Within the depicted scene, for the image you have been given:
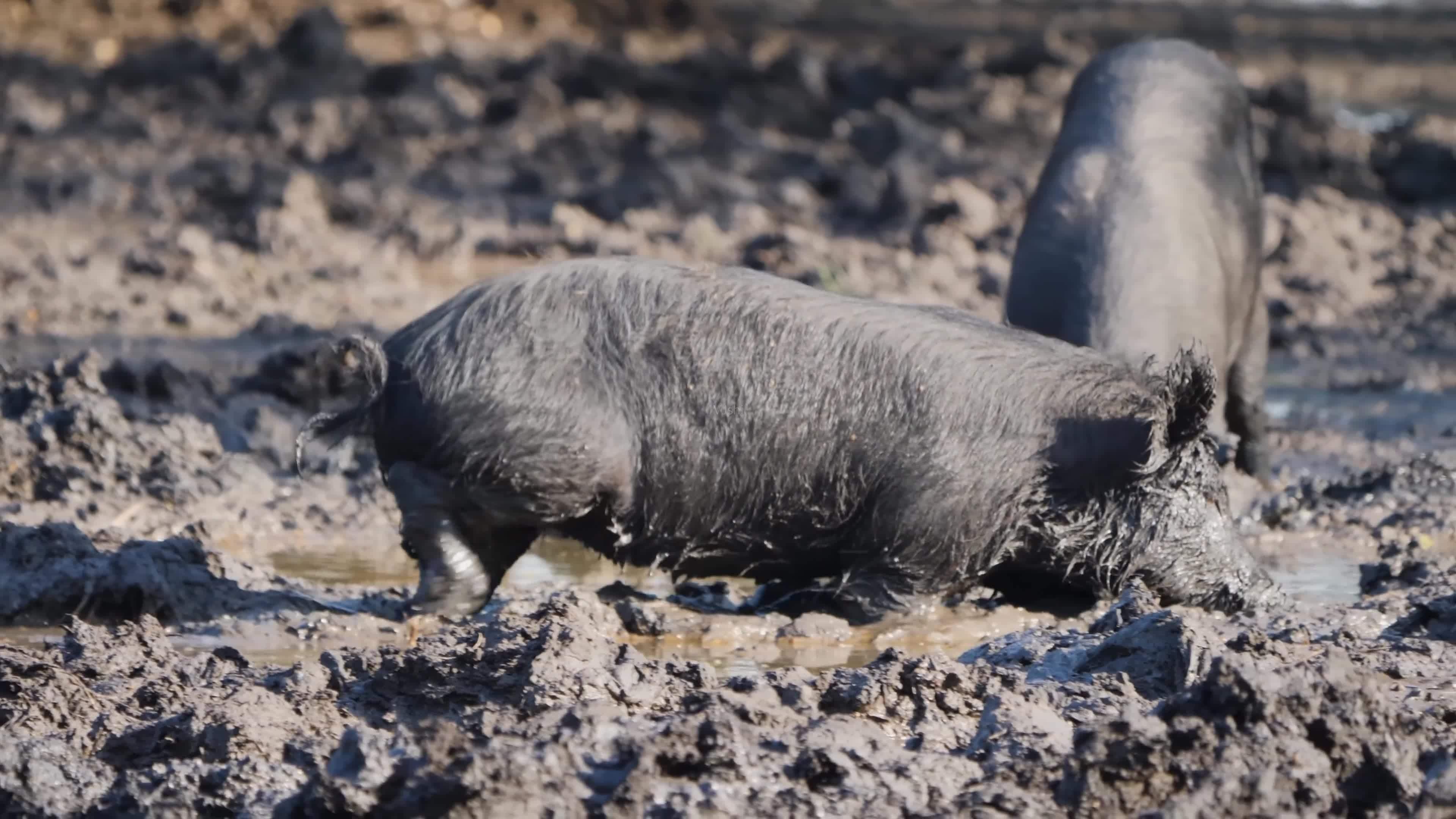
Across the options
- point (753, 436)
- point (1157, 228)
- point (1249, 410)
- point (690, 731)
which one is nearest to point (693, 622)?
point (753, 436)

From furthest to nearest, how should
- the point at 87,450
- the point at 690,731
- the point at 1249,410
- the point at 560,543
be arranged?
the point at 1249,410
the point at 560,543
the point at 87,450
the point at 690,731

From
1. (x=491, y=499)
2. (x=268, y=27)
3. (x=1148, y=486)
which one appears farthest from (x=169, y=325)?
(x=268, y=27)

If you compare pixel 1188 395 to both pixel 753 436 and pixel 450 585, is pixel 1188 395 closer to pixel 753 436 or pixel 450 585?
pixel 753 436

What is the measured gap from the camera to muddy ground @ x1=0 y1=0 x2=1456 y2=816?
335 centimetres

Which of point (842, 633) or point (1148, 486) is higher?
point (1148, 486)

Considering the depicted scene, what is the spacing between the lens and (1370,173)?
40.4 ft

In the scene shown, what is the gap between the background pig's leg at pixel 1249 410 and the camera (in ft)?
24.2

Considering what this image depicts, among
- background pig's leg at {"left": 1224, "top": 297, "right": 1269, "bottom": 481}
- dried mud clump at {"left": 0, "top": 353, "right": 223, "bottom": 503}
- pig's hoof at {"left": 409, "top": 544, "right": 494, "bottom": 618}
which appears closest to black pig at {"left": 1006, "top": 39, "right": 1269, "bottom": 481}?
background pig's leg at {"left": 1224, "top": 297, "right": 1269, "bottom": 481}

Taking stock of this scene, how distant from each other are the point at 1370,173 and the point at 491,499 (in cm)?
835

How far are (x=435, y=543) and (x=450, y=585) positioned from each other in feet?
0.36

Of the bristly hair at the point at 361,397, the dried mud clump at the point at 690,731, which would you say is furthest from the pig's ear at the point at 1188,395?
the bristly hair at the point at 361,397

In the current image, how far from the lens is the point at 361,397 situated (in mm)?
5395

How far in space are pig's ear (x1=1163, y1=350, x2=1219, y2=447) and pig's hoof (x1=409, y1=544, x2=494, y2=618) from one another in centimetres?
175

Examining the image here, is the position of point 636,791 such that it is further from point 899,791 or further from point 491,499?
point 491,499
